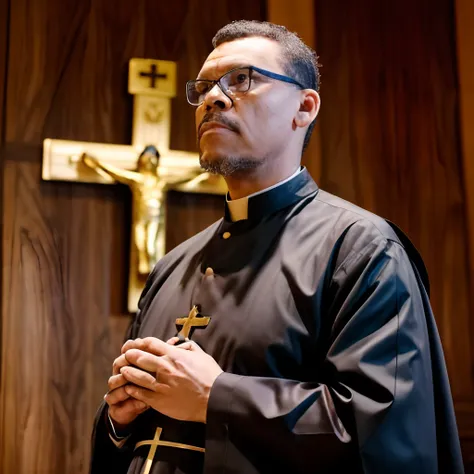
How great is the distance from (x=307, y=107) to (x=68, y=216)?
1.62 metres

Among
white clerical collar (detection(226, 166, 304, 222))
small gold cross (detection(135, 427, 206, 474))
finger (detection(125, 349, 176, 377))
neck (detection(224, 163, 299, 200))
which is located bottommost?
small gold cross (detection(135, 427, 206, 474))

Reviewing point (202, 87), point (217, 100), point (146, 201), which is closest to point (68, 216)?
point (146, 201)

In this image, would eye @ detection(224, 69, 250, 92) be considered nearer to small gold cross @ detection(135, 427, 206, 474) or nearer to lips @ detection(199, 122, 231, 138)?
lips @ detection(199, 122, 231, 138)

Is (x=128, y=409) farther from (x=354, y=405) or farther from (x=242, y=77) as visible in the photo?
(x=242, y=77)

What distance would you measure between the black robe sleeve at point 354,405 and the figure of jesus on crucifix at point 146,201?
1755mm

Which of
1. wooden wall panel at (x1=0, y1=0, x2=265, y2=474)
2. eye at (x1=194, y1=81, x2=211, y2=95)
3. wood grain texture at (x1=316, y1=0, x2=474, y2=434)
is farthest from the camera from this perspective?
wood grain texture at (x1=316, y1=0, x2=474, y2=434)

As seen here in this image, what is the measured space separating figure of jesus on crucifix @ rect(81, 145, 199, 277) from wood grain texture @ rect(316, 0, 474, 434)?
86 centimetres

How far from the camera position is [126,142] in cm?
335

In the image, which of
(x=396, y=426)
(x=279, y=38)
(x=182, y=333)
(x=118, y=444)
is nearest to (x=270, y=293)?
(x=182, y=333)

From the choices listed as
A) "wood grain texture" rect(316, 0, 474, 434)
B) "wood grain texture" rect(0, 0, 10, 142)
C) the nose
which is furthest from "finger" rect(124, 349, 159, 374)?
"wood grain texture" rect(316, 0, 474, 434)

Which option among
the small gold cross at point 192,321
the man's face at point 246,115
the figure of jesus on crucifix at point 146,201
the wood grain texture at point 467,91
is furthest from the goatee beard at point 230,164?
the wood grain texture at point 467,91

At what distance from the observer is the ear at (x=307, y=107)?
1918 mm

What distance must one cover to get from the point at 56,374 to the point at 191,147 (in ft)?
4.05

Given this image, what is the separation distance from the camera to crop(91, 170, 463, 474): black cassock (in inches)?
53.3
